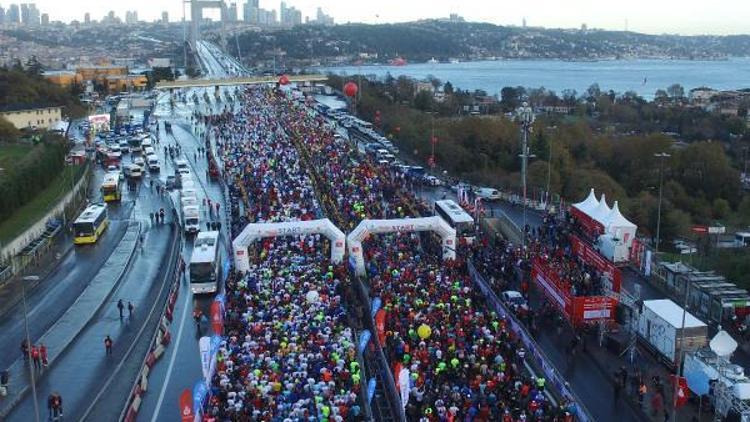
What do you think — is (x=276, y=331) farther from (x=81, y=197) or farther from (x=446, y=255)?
(x=81, y=197)

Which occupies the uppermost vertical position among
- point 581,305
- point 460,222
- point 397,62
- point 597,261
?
point 397,62

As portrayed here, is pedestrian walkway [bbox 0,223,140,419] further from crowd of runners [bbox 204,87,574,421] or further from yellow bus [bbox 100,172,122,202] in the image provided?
yellow bus [bbox 100,172,122,202]

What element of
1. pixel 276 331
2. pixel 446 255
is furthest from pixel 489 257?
pixel 276 331

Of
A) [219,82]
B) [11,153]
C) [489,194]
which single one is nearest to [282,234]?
[489,194]

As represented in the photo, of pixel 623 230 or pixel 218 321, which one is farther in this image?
pixel 623 230

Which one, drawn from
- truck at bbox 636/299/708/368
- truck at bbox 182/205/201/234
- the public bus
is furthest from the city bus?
truck at bbox 182/205/201/234

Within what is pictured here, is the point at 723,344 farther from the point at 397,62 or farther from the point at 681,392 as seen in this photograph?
the point at 397,62
